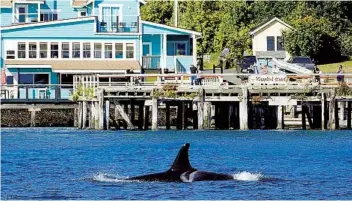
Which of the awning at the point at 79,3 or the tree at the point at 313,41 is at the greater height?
the awning at the point at 79,3

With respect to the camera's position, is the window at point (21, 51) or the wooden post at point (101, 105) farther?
the window at point (21, 51)


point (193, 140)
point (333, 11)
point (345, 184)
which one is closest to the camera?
point (345, 184)

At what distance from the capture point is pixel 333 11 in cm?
11050

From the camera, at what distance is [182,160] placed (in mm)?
34500

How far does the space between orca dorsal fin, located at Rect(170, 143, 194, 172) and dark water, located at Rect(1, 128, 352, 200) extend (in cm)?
60

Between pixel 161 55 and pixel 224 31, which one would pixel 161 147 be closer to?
pixel 161 55

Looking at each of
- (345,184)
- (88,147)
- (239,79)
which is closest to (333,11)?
(239,79)

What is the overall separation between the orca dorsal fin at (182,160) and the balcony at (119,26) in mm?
53895

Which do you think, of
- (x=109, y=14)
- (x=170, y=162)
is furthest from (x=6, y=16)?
(x=170, y=162)

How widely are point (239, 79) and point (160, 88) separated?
20264 mm

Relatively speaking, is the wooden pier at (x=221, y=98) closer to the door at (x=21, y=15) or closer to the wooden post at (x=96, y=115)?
the wooden post at (x=96, y=115)

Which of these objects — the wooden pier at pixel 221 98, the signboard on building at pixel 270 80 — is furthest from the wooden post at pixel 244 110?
the signboard on building at pixel 270 80

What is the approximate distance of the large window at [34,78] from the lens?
86.9 m

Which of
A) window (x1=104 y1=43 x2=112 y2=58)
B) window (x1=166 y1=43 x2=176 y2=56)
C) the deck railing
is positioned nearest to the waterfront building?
window (x1=166 y1=43 x2=176 y2=56)
